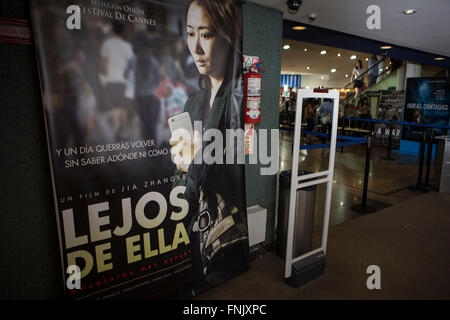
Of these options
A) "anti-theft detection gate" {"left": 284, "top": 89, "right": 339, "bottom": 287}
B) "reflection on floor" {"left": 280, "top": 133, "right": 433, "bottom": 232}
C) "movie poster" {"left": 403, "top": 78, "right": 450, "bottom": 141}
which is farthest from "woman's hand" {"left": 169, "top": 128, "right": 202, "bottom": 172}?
"movie poster" {"left": 403, "top": 78, "right": 450, "bottom": 141}

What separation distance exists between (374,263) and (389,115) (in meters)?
7.85

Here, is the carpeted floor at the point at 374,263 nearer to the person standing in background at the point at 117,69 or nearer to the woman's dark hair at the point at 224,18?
the person standing in background at the point at 117,69

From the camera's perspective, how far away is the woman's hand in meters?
2.09

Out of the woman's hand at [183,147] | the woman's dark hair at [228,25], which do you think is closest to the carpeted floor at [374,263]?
the woman's hand at [183,147]

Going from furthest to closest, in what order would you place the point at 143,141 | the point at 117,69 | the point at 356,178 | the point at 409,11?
the point at 356,178 → the point at 409,11 → the point at 143,141 → the point at 117,69

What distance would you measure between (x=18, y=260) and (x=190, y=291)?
1.16 meters

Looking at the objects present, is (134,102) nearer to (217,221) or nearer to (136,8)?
(136,8)

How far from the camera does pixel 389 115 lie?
9.29m

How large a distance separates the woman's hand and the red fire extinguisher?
55 cm

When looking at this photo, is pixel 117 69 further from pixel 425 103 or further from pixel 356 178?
pixel 425 103

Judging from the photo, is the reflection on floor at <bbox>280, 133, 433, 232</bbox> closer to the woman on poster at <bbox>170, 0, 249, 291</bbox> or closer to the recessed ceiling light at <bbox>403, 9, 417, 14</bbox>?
the woman on poster at <bbox>170, 0, 249, 291</bbox>

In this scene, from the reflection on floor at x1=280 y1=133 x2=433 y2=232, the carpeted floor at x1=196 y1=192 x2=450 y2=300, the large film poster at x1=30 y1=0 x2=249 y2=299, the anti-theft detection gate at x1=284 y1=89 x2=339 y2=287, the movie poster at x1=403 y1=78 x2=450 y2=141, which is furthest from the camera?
the movie poster at x1=403 y1=78 x2=450 y2=141

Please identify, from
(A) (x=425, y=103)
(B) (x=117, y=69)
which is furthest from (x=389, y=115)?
(B) (x=117, y=69)

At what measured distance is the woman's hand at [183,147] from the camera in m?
2.09
